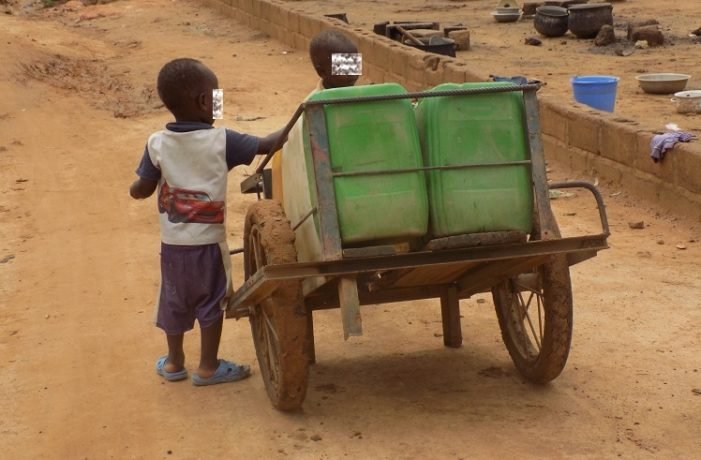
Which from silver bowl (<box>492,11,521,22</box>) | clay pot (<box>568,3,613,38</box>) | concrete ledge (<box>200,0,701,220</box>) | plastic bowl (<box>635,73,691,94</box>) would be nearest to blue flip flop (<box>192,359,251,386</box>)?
concrete ledge (<box>200,0,701,220</box>)

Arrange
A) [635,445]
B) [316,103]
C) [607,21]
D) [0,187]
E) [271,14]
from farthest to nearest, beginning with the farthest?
[271,14] < [607,21] < [0,187] < [635,445] < [316,103]

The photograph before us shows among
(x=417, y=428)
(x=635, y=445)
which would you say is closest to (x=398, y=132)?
(x=417, y=428)

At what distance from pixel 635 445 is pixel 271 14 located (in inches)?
536

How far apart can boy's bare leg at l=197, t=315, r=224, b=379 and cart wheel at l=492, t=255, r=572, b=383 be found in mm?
1230

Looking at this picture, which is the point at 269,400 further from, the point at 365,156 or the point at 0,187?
the point at 0,187

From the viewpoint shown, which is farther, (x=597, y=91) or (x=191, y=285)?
(x=597, y=91)

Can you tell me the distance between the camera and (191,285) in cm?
485

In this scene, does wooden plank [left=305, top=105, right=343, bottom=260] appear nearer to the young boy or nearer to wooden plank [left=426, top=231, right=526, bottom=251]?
wooden plank [left=426, top=231, right=526, bottom=251]

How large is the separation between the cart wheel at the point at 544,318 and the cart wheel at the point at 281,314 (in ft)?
3.12

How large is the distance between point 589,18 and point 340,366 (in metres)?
10.7

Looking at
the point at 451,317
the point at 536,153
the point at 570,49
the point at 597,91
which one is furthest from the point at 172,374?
the point at 570,49

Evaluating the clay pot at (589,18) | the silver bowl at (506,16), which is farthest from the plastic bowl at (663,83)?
the silver bowl at (506,16)

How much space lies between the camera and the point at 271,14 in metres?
17.1

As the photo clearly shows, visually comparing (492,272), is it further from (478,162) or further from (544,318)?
(478,162)
